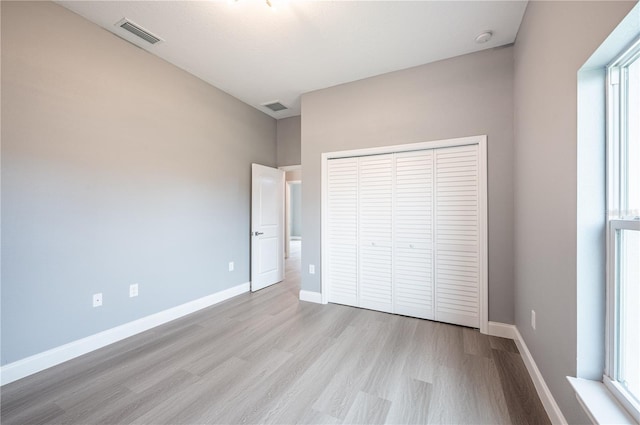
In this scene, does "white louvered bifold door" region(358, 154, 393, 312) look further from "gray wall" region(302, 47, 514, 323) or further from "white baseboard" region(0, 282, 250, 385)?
"white baseboard" region(0, 282, 250, 385)

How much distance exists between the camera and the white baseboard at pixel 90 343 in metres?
1.75

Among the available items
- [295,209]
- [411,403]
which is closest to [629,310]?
[411,403]

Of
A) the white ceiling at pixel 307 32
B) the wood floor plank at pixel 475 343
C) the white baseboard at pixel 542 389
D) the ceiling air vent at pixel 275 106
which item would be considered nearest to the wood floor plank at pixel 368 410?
the white baseboard at pixel 542 389

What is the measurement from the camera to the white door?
3773mm

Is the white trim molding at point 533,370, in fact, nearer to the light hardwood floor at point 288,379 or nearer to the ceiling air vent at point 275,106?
the light hardwood floor at point 288,379

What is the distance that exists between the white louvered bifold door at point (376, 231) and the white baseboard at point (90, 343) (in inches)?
79.4

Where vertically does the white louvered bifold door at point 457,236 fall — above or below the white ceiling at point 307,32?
below

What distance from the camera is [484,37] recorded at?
2.24m

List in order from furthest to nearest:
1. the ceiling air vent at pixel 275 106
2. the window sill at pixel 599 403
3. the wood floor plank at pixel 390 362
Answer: the ceiling air vent at pixel 275 106
the wood floor plank at pixel 390 362
the window sill at pixel 599 403

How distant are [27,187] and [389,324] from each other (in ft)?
10.8

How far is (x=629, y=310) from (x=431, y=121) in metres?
2.15

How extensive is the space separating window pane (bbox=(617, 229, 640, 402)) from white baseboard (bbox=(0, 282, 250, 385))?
11.1ft

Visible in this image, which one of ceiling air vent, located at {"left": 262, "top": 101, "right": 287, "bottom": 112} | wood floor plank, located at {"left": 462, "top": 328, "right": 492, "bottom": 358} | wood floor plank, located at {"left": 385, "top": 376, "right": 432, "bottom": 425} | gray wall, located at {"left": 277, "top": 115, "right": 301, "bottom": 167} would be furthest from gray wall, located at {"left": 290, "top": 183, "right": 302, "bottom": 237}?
wood floor plank, located at {"left": 385, "top": 376, "right": 432, "bottom": 425}

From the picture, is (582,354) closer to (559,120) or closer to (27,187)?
(559,120)
